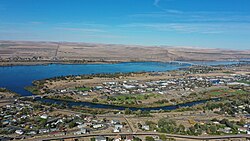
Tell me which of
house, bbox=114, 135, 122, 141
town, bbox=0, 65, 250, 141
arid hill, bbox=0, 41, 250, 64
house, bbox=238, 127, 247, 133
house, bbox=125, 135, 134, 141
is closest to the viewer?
house, bbox=125, 135, 134, 141

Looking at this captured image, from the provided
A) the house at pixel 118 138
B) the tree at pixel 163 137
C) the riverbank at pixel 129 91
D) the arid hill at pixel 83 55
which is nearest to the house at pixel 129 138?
the house at pixel 118 138

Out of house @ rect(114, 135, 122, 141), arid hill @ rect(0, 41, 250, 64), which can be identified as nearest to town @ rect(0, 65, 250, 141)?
house @ rect(114, 135, 122, 141)

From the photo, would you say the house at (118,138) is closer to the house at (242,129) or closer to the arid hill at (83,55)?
the house at (242,129)

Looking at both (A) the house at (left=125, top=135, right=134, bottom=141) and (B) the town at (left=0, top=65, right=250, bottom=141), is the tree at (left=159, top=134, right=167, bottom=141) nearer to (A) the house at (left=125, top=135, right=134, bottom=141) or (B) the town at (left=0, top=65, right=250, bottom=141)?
(B) the town at (left=0, top=65, right=250, bottom=141)

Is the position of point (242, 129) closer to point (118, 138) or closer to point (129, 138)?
point (129, 138)

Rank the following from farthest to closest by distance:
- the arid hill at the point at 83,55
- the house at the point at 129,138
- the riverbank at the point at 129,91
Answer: the arid hill at the point at 83,55 < the riverbank at the point at 129,91 < the house at the point at 129,138

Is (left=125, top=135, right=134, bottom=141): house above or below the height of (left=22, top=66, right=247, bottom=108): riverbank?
below

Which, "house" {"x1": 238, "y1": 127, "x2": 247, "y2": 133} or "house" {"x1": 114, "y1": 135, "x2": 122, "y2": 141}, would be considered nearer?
"house" {"x1": 114, "y1": 135, "x2": 122, "y2": 141}

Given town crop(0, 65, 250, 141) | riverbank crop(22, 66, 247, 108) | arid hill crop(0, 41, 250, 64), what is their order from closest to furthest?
town crop(0, 65, 250, 141) → riverbank crop(22, 66, 247, 108) → arid hill crop(0, 41, 250, 64)

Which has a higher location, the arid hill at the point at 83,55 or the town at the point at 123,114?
the arid hill at the point at 83,55

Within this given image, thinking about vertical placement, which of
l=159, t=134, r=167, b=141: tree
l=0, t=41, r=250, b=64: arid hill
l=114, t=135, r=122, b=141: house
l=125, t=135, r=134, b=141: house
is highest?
l=0, t=41, r=250, b=64: arid hill

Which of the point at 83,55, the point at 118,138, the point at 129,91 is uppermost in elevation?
the point at 83,55

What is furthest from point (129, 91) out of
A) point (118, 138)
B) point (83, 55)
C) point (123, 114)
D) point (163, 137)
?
point (83, 55)

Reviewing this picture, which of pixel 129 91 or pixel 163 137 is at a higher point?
pixel 129 91
